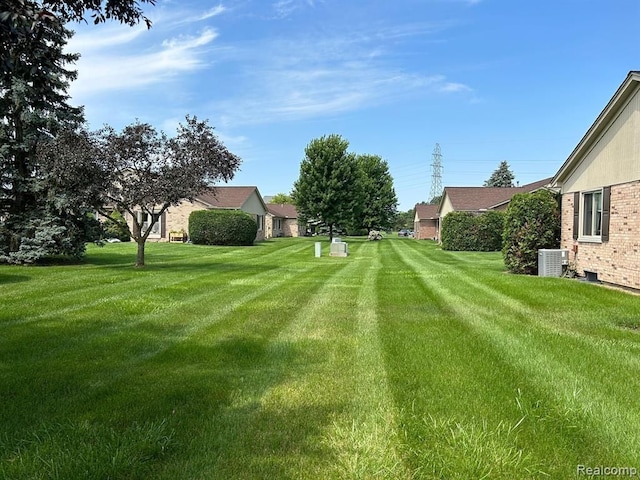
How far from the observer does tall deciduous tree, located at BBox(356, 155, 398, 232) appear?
192 ft

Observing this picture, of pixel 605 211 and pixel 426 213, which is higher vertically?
pixel 426 213

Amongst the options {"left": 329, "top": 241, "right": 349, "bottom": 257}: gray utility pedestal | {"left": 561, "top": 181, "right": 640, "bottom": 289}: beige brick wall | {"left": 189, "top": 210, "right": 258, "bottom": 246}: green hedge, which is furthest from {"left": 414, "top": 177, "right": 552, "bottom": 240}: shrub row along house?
{"left": 561, "top": 181, "right": 640, "bottom": 289}: beige brick wall

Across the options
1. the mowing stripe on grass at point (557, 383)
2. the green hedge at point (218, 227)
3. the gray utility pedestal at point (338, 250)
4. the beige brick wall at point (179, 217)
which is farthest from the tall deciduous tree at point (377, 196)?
the mowing stripe on grass at point (557, 383)

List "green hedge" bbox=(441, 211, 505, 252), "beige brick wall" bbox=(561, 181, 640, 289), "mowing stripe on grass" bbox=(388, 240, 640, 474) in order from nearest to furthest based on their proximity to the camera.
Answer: "mowing stripe on grass" bbox=(388, 240, 640, 474) → "beige brick wall" bbox=(561, 181, 640, 289) → "green hedge" bbox=(441, 211, 505, 252)

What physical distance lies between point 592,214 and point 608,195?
1.30m

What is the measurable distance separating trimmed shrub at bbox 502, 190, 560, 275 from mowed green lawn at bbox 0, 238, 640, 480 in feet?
16.3

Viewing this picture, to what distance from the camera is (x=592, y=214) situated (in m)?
12.3

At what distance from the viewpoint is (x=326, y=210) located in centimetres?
3953

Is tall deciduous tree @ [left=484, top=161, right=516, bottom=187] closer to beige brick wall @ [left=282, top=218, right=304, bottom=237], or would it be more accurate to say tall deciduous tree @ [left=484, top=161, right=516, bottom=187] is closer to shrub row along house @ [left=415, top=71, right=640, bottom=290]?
beige brick wall @ [left=282, top=218, right=304, bottom=237]

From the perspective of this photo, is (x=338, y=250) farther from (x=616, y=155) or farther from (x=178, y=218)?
(x=178, y=218)

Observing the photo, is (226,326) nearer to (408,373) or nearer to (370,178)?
(408,373)

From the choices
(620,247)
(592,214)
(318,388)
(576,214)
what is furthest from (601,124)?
(318,388)

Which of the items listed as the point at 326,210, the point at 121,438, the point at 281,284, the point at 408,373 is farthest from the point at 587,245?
the point at 326,210

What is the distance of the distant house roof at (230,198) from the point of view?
35.6 meters
